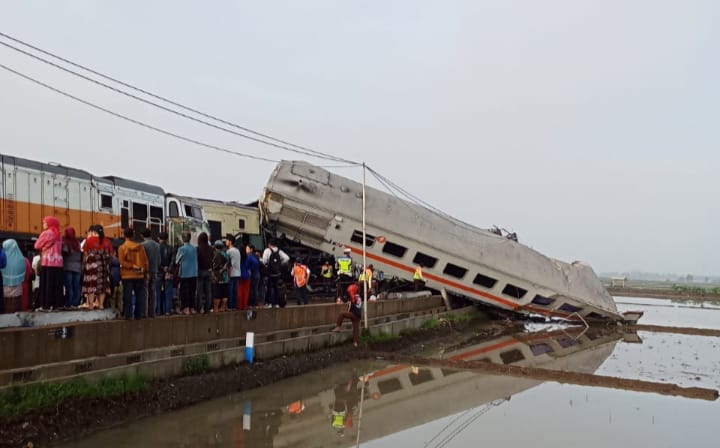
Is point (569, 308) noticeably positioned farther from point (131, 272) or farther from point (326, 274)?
point (131, 272)

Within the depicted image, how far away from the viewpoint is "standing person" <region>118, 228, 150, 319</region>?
36.1 feet

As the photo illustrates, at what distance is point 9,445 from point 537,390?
10268mm

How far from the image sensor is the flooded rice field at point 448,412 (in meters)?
9.45

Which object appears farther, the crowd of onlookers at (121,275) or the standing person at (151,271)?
the standing person at (151,271)

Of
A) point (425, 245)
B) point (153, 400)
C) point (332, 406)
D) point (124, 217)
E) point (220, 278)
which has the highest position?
point (124, 217)

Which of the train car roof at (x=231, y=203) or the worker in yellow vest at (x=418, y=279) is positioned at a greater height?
the train car roof at (x=231, y=203)

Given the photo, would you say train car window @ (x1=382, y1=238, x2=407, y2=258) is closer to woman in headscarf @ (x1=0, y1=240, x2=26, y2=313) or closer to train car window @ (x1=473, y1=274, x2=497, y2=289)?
train car window @ (x1=473, y1=274, x2=497, y2=289)

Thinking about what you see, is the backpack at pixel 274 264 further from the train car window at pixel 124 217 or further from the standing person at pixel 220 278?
the train car window at pixel 124 217

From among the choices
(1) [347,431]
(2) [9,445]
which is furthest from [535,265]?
(2) [9,445]

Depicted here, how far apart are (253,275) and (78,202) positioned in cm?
578

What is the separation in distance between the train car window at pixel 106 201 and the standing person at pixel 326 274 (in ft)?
29.3

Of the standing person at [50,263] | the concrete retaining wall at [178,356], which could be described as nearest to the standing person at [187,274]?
the concrete retaining wall at [178,356]

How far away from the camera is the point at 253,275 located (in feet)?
49.5

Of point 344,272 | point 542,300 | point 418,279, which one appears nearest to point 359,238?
point 344,272
